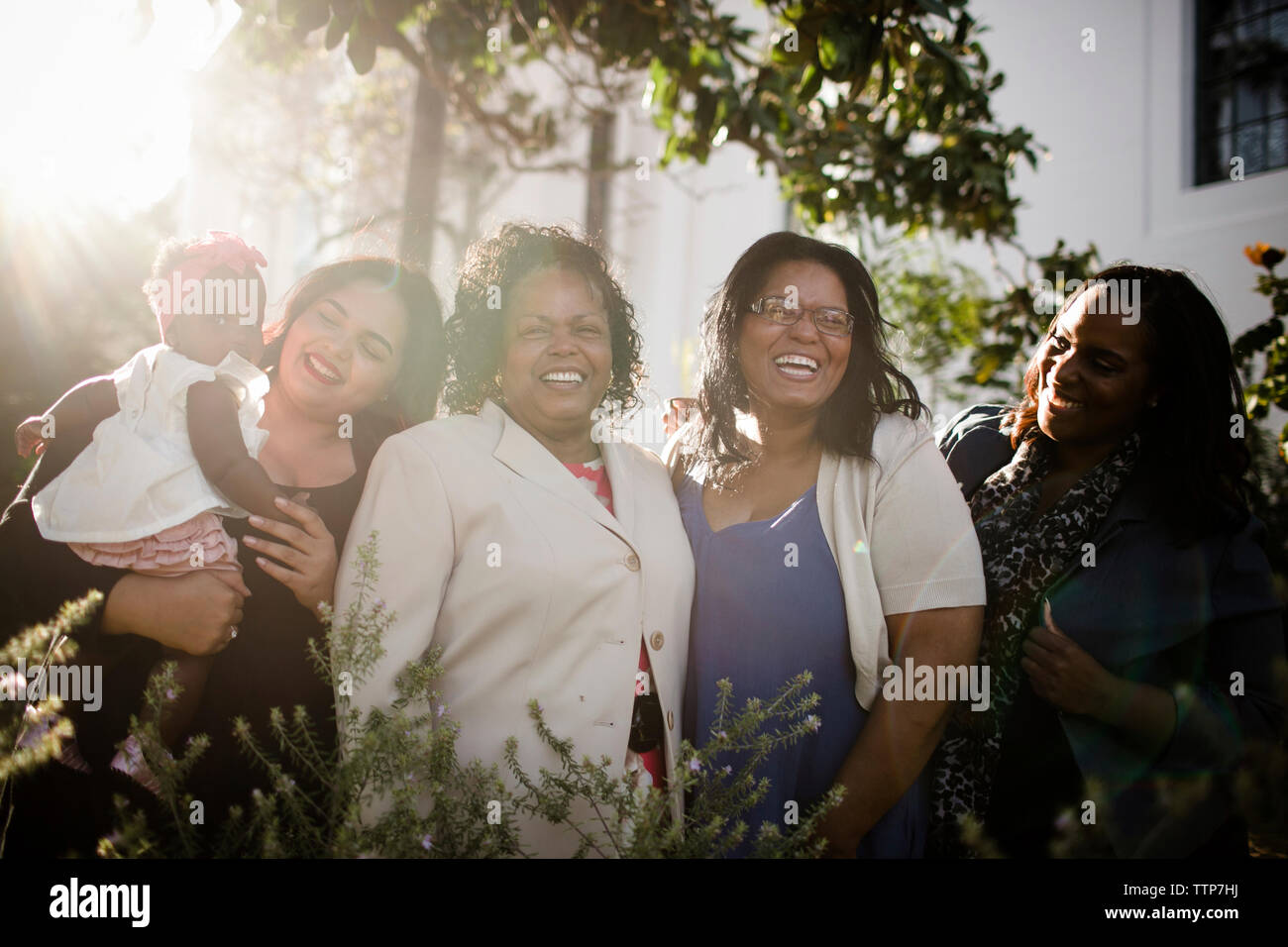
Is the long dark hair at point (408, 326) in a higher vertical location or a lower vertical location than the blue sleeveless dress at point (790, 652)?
higher

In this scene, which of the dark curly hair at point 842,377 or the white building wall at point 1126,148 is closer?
the dark curly hair at point 842,377

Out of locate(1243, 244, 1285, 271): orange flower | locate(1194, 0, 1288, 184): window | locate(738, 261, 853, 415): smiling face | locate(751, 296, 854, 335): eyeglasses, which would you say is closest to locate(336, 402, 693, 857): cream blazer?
locate(738, 261, 853, 415): smiling face

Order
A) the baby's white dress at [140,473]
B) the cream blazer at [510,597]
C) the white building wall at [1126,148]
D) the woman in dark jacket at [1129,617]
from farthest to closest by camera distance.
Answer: the white building wall at [1126,148]
the woman in dark jacket at [1129,617]
the cream blazer at [510,597]
the baby's white dress at [140,473]

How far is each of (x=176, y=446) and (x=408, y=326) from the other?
2.23 feet

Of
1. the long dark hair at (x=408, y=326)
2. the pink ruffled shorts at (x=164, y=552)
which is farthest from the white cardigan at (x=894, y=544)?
the pink ruffled shorts at (x=164, y=552)

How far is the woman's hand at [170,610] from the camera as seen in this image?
200cm

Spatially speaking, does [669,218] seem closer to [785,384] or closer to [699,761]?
[785,384]

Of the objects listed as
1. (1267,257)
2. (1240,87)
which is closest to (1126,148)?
(1240,87)

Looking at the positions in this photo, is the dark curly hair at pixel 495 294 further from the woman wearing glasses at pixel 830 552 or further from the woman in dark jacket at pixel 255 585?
the woman wearing glasses at pixel 830 552

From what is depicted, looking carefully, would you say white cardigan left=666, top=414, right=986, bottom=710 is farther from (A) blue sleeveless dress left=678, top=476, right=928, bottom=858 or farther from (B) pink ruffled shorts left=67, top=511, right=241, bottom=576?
(B) pink ruffled shorts left=67, top=511, right=241, bottom=576

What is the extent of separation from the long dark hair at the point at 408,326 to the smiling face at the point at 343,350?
0.03 metres

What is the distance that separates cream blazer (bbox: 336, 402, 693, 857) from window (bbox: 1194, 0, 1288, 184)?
692cm

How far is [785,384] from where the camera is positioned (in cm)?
234
